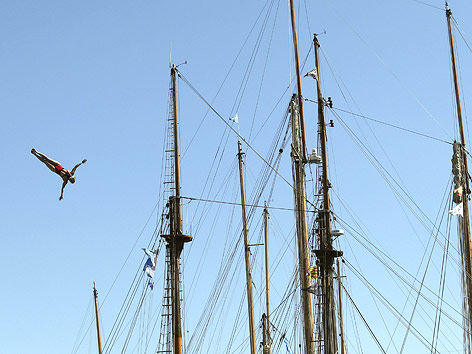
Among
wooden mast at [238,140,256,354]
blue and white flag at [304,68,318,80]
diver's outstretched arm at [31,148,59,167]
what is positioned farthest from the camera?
wooden mast at [238,140,256,354]

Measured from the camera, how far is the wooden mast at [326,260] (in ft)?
192

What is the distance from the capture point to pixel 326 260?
197 ft

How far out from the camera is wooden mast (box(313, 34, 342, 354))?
58.4m

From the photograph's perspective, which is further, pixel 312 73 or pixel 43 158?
pixel 312 73

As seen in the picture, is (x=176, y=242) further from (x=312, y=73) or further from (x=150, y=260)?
(x=312, y=73)

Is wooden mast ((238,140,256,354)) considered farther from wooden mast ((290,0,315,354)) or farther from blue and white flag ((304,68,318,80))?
blue and white flag ((304,68,318,80))

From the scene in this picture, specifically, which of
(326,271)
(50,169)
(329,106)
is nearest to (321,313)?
(326,271)

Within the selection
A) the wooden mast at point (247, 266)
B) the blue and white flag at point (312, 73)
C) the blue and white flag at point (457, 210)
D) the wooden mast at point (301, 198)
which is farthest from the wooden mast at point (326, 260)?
the wooden mast at point (247, 266)

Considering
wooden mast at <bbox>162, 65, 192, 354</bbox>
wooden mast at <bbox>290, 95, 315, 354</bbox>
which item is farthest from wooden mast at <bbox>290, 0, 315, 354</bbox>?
wooden mast at <bbox>162, 65, 192, 354</bbox>

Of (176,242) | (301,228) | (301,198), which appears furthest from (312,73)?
(176,242)

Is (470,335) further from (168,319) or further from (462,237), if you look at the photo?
(168,319)

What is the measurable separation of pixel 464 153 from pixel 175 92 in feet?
53.7

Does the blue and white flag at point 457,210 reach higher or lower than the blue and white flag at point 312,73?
lower

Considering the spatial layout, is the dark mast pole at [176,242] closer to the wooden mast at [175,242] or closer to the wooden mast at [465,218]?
the wooden mast at [175,242]
